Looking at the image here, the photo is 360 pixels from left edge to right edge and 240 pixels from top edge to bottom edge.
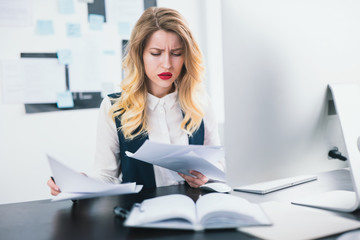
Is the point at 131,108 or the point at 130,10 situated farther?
the point at 130,10

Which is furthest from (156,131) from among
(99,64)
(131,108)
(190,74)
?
(99,64)

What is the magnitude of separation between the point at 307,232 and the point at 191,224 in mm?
207

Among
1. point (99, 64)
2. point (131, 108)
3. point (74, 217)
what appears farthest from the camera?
point (99, 64)

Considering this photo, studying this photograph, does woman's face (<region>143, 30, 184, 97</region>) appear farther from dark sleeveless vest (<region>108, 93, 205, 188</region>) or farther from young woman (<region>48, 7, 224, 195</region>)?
dark sleeveless vest (<region>108, 93, 205, 188</region>)

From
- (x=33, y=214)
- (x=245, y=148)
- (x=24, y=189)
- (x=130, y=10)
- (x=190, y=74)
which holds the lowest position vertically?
(x=24, y=189)

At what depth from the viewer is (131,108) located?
1.30 metres

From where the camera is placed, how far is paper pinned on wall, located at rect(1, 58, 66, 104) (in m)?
2.01

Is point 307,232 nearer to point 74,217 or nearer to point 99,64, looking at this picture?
point 74,217

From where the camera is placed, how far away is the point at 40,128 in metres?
2.09

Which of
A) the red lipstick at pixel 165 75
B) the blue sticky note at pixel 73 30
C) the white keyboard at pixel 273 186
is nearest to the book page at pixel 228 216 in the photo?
the white keyboard at pixel 273 186

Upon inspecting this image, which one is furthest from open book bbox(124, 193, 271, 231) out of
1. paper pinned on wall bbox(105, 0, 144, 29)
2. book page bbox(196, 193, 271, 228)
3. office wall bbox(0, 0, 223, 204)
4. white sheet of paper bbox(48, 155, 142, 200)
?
paper pinned on wall bbox(105, 0, 144, 29)

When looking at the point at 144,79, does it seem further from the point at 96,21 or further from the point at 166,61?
the point at 96,21

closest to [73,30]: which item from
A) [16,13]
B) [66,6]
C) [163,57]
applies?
[66,6]

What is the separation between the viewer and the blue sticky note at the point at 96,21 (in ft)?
7.14
